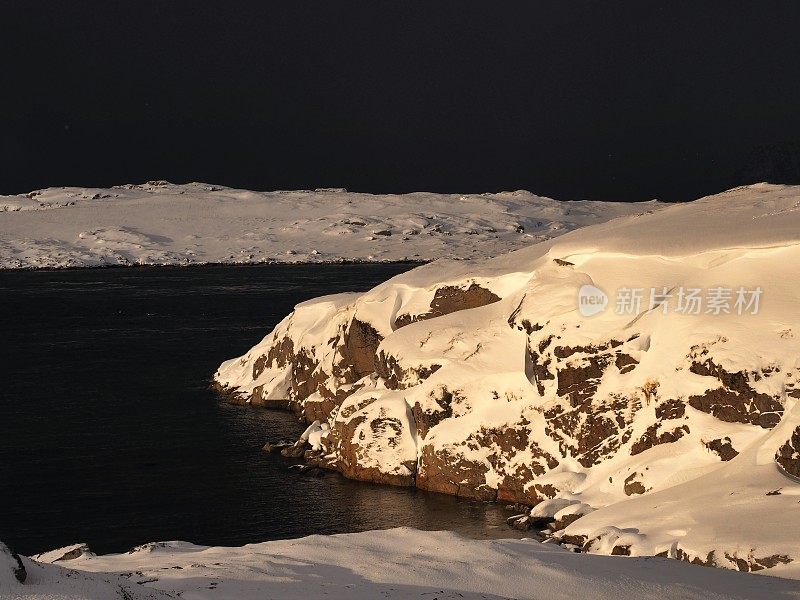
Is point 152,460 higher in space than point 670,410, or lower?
lower

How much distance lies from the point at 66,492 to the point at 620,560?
83.0 ft

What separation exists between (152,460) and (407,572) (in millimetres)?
26893

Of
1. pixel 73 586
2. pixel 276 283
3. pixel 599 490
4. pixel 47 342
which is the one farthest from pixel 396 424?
pixel 276 283

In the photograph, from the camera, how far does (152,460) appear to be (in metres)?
49.7

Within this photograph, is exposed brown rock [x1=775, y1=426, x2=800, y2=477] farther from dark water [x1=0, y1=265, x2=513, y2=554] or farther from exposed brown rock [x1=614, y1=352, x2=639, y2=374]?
dark water [x1=0, y1=265, x2=513, y2=554]

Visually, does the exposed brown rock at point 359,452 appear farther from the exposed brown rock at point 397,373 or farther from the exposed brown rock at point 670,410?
the exposed brown rock at point 670,410

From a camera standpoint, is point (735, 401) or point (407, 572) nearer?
point (407, 572)

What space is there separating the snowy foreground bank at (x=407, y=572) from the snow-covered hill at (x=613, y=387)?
4529mm

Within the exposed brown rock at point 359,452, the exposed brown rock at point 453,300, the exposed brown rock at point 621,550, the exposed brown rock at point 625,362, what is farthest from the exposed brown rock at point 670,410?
the exposed brown rock at point 453,300

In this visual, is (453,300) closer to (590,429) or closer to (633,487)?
(590,429)

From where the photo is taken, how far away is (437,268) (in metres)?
58.5

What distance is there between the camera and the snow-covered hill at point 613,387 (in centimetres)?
3581

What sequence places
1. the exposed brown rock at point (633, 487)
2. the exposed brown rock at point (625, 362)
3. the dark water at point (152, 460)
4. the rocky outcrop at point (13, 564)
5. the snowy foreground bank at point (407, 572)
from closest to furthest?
the rocky outcrop at point (13, 564), the snowy foreground bank at point (407, 572), the exposed brown rock at point (633, 487), the dark water at point (152, 460), the exposed brown rock at point (625, 362)

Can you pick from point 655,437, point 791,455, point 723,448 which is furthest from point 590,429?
point 791,455
